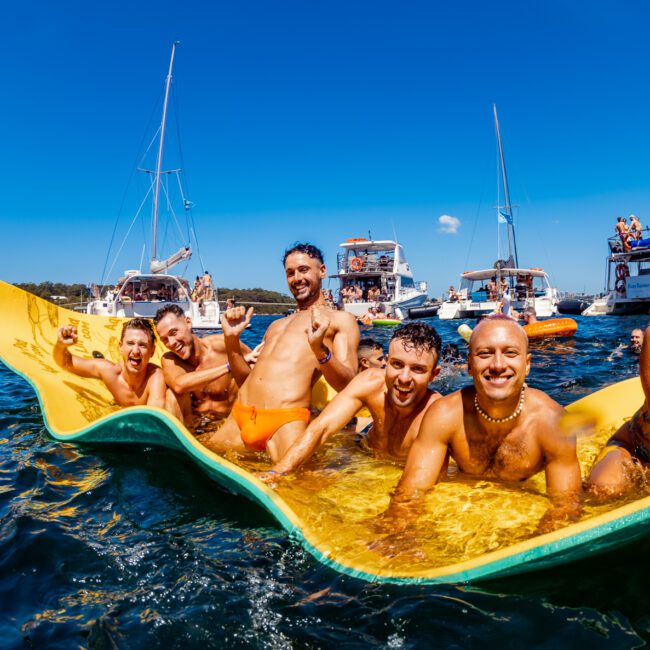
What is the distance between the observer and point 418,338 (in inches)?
133

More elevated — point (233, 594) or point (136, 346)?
point (136, 346)

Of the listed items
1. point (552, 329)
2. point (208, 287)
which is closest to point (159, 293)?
point (208, 287)

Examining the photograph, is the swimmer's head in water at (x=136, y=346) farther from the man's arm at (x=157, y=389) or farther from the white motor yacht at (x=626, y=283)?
the white motor yacht at (x=626, y=283)

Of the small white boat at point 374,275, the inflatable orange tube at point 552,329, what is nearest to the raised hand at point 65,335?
the inflatable orange tube at point 552,329

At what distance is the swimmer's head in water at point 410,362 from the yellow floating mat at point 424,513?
0.59 meters

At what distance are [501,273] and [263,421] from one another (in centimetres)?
2943

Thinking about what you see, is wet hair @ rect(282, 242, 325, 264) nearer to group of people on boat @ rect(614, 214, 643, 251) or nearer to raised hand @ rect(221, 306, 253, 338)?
raised hand @ rect(221, 306, 253, 338)

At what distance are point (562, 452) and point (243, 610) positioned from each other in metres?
1.76

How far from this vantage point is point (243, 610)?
2154 millimetres

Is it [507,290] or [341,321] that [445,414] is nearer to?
→ [341,321]

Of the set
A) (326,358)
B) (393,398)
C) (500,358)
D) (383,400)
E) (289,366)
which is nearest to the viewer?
(500,358)

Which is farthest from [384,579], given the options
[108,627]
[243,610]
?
[108,627]

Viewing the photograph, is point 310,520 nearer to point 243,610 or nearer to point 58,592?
point 243,610

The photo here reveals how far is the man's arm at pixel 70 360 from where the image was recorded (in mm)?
5785
